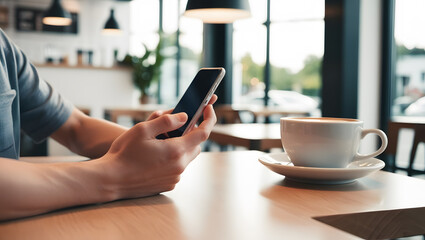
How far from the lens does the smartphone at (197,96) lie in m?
0.78

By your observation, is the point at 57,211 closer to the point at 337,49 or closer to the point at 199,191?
the point at 199,191

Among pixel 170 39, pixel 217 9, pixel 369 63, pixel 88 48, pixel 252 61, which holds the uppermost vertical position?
pixel 170 39

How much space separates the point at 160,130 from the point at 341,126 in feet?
1.10

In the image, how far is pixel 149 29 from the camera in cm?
897

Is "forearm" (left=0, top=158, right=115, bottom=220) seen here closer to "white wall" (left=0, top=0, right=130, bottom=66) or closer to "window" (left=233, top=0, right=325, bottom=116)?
"window" (left=233, top=0, right=325, bottom=116)

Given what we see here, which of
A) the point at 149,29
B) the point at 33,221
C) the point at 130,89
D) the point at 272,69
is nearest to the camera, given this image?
the point at 33,221

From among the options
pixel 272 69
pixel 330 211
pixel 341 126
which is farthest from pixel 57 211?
pixel 272 69

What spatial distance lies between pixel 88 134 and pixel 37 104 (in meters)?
0.20

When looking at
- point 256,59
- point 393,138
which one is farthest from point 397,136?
point 256,59

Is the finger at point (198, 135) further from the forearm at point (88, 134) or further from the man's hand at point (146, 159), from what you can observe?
the forearm at point (88, 134)

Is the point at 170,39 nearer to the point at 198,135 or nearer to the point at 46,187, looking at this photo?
the point at 198,135

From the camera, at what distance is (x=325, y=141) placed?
81 cm

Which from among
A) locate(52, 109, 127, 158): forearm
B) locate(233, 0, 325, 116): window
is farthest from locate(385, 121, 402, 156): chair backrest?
locate(233, 0, 325, 116): window

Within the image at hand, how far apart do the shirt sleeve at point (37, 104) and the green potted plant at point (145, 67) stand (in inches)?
225
